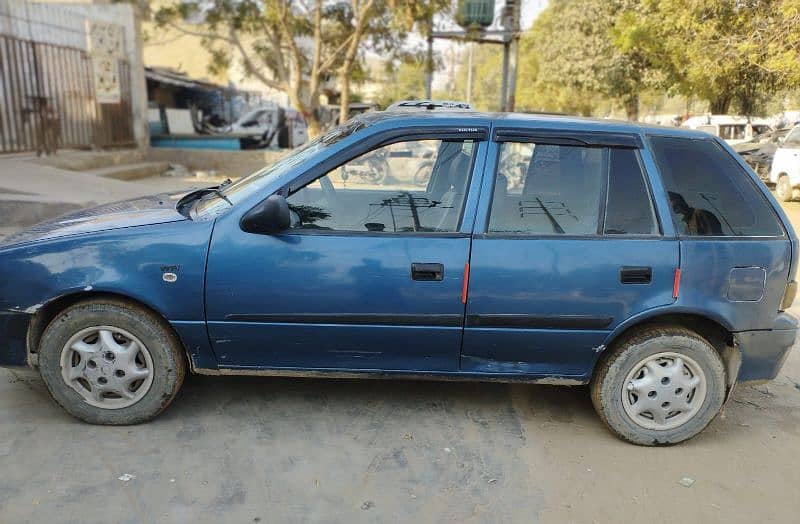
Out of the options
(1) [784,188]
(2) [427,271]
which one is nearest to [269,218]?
(2) [427,271]

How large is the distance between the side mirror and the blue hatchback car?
11 mm

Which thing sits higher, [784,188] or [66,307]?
[66,307]

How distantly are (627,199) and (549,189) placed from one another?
0.41 metres

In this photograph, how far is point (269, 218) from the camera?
10.3 feet

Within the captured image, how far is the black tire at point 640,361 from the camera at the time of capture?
338cm

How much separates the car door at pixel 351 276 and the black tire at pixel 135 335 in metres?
0.27

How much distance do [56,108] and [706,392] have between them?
14.2m

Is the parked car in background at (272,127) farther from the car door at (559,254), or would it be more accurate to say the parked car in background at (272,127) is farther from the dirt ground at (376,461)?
the car door at (559,254)

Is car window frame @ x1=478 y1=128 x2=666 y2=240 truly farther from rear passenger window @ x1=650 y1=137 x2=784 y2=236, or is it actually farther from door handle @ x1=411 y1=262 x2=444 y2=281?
door handle @ x1=411 y1=262 x2=444 y2=281

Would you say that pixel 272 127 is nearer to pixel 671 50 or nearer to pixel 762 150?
pixel 671 50

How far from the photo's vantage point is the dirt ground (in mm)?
2850

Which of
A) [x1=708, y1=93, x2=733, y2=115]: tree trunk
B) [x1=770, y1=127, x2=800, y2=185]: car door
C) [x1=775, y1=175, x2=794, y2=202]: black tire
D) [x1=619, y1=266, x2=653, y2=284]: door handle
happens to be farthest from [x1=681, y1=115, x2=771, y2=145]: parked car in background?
A: [x1=619, y1=266, x2=653, y2=284]: door handle

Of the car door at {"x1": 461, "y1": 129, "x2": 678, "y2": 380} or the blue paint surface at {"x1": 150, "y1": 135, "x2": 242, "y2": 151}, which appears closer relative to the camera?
the car door at {"x1": 461, "y1": 129, "x2": 678, "y2": 380}

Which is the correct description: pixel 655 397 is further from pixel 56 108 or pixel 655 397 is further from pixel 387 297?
pixel 56 108
